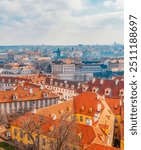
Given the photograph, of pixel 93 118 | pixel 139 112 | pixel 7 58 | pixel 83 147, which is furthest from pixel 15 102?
pixel 7 58

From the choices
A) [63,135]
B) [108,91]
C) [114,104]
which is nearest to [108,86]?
[108,91]

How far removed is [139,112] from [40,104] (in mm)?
13618

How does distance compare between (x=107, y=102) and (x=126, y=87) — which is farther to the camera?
(x=107, y=102)

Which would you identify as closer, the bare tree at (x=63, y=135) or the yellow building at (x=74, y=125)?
the bare tree at (x=63, y=135)

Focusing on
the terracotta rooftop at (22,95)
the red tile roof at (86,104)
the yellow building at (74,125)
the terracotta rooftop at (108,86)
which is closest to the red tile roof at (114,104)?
the yellow building at (74,125)

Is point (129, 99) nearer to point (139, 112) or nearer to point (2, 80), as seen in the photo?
point (139, 112)

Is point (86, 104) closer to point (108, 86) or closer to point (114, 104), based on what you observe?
point (114, 104)

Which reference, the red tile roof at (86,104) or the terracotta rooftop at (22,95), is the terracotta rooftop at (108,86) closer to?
the terracotta rooftop at (22,95)

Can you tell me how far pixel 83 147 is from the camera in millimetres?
8117

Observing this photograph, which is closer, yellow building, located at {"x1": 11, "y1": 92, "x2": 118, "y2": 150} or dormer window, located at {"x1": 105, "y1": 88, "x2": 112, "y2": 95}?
yellow building, located at {"x1": 11, "y1": 92, "x2": 118, "y2": 150}

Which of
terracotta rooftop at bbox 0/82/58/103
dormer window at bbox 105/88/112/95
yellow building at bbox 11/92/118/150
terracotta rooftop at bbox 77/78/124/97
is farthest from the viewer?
dormer window at bbox 105/88/112/95

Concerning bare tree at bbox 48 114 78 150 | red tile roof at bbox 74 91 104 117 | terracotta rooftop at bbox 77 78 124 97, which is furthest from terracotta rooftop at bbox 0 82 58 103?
bare tree at bbox 48 114 78 150

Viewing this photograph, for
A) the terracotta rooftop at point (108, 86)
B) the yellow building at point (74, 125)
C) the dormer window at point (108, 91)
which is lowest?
the yellow building at point (74, 125)

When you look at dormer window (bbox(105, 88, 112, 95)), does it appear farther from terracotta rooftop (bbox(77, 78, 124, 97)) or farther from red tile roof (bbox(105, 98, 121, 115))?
red tile roof (bbox(105, 98, 121, 115))
